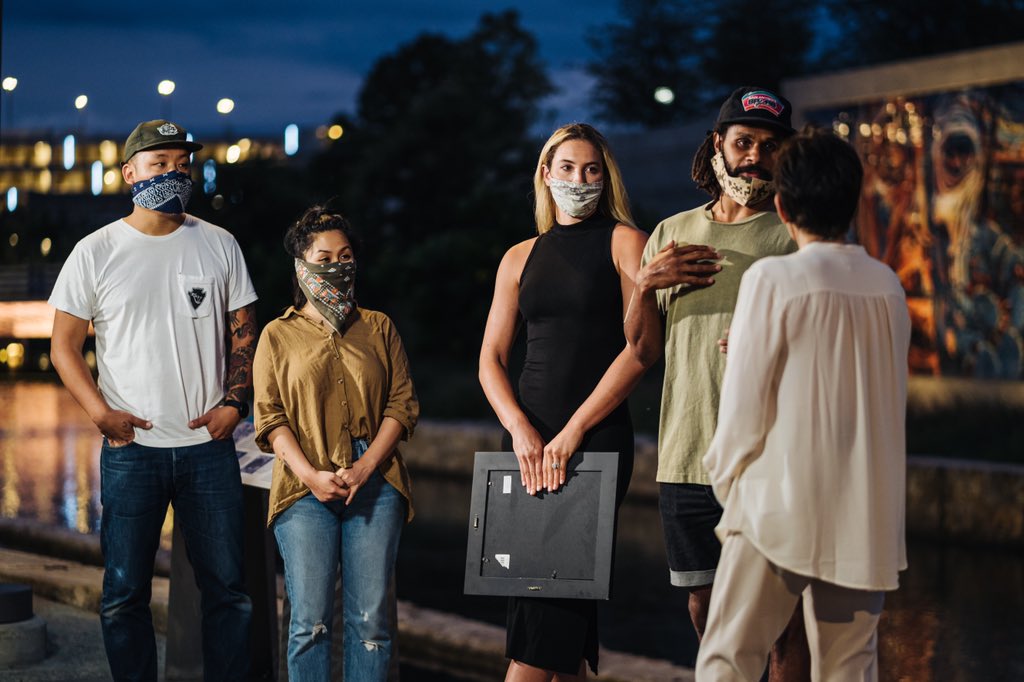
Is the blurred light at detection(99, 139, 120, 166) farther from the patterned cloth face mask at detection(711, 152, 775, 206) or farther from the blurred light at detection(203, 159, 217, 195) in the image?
the patterned cloth face mask at detection(711, 152, 775, 206)

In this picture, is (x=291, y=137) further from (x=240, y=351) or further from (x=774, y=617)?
(x=774, y=617)

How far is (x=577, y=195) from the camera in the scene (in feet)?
15.4

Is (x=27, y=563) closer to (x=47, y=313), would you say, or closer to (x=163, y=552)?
(x=163, y=552)

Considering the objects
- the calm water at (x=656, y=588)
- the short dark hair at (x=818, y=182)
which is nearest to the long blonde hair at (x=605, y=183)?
the short dark hair at (x=818, y=182)

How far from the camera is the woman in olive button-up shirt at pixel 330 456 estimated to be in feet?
15.5

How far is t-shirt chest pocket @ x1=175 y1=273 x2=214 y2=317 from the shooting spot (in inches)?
201

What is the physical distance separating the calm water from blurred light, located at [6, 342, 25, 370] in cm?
260

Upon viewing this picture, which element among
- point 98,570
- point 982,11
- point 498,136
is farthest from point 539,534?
point 982,11

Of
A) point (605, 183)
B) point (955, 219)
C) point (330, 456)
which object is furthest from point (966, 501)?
point (330, 456)

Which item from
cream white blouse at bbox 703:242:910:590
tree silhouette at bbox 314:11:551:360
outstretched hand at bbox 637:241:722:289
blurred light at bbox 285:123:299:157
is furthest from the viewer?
blurred light at bbox 285:123:299:157

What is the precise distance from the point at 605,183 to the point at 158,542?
6.66 feet

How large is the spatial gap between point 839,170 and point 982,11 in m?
46.7

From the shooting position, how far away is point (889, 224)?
19.1m

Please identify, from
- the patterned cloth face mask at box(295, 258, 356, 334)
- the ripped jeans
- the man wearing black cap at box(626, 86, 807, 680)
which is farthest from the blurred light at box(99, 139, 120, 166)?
the man wearing black cap at box(626, 86, 807, 680)
